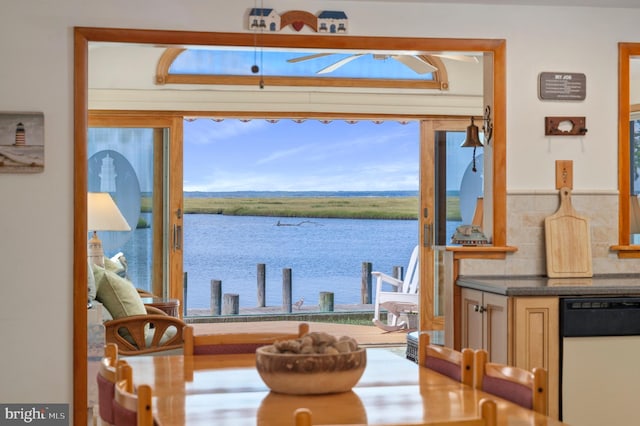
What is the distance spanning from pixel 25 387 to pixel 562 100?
339cm

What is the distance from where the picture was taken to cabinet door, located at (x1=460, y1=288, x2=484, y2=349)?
16.1 feet

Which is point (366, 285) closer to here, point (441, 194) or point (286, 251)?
point (286, 251)

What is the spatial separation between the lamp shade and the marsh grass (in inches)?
385

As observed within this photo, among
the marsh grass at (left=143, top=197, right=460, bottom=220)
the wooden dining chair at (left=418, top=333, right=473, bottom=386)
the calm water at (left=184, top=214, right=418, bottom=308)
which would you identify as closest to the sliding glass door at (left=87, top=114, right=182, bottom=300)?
the wooden dining chair at (left=418, top=333, right=473, bottom=386)

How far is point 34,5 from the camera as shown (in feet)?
16.2

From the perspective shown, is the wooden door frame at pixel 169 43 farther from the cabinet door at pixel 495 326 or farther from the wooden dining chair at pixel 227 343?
the wooden dining chair at pixel 227 343

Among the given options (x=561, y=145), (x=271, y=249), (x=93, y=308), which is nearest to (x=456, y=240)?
(x=561, y=145)

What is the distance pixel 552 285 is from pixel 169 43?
2423mm

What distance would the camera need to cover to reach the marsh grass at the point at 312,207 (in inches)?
677

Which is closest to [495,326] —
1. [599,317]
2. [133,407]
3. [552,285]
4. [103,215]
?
[552,285]

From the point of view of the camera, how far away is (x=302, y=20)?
5.12 metres

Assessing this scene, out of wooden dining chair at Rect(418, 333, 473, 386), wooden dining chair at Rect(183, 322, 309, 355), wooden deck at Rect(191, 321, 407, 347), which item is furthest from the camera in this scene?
wooden deck at Rect(191, 321, 407, 347)

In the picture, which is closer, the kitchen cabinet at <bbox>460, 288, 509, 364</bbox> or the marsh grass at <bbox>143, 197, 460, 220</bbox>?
the kitchen cabinet at <bbox>460, 288, 509, 364</bbox>

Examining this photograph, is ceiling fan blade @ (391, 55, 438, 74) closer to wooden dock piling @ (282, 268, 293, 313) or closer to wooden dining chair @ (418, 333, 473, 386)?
wooden dining chair @ (418, 333, 473, 386)
